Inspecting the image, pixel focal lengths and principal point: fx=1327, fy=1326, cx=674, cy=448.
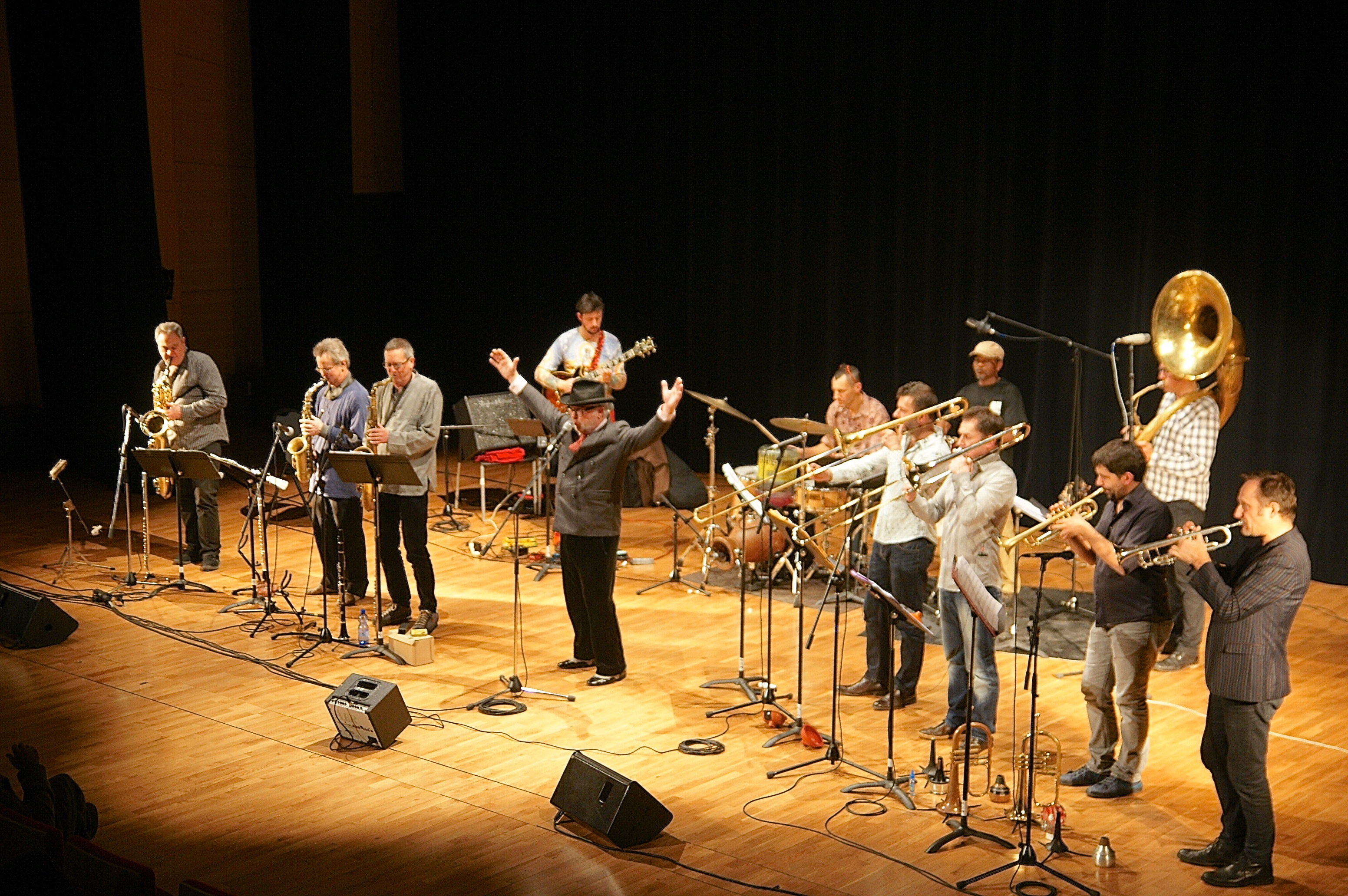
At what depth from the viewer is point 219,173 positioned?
48.4ft

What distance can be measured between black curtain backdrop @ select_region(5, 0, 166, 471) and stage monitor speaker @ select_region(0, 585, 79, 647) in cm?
413

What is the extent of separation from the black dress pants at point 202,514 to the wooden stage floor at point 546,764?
2.79ft

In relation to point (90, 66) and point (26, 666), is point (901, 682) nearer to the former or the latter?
point (26, 666)

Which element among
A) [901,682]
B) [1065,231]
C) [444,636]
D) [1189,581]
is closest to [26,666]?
[444,636]

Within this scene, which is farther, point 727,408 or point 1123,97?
point 1123,97

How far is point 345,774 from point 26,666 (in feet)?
8.42

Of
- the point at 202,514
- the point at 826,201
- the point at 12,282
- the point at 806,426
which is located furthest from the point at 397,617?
the point at 12,282

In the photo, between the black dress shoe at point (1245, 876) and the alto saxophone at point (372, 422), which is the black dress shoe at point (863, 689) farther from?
the alto saxophone at point (372, 422)

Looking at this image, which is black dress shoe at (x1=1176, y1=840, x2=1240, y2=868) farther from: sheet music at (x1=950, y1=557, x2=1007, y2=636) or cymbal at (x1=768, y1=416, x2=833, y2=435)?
cymbal at (x1=768, y1=416, x2=833, y2=435)

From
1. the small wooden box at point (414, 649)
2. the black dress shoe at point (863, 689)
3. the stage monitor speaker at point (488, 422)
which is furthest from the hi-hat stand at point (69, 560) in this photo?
the black dress shoe at point (863, 689)

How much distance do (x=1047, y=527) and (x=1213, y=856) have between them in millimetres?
→ 1349

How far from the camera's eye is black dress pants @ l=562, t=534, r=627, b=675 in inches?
269

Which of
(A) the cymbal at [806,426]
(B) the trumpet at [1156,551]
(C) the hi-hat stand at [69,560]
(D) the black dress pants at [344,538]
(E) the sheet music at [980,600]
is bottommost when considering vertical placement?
(C) the hi-hat stand at [69,560]

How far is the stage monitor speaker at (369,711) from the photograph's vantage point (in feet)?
19.6
